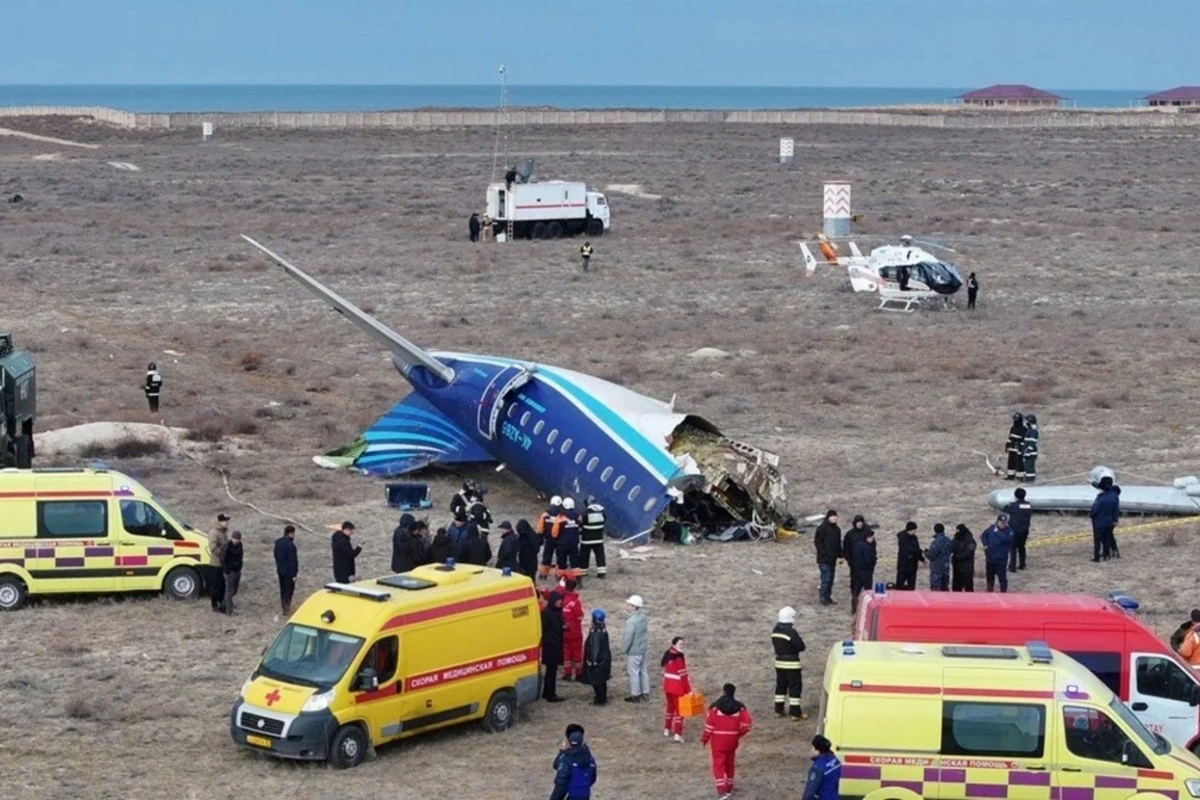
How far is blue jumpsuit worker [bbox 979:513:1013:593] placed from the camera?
23.5m

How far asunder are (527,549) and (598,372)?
700 inches

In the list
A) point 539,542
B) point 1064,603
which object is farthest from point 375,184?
point 1064,603

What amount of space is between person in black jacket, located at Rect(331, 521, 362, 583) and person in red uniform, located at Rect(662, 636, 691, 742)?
5611 mm

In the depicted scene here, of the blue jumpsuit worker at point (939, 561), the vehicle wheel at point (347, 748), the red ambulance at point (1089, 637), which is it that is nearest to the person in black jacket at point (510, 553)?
the blue jumpsuit worker at point (939, 561)

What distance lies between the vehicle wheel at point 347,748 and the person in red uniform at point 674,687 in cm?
309

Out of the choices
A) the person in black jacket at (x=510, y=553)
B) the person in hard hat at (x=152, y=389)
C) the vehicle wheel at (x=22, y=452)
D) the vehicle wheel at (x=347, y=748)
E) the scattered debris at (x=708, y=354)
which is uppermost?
the scattered debris at (x=708, y=354)

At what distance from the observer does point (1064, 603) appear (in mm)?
18656

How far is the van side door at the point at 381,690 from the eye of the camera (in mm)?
17375

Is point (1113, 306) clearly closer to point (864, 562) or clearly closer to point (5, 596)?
point (864, 562)

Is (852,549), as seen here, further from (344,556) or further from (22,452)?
(22,452)

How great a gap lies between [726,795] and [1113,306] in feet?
122

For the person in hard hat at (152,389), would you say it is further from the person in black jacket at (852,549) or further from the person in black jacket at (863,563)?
the person in black jacket at (863,563)

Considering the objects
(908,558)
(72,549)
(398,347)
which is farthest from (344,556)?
(398,347)

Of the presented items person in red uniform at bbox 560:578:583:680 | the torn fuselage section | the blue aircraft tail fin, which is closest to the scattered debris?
the blue aircraft tail fin
